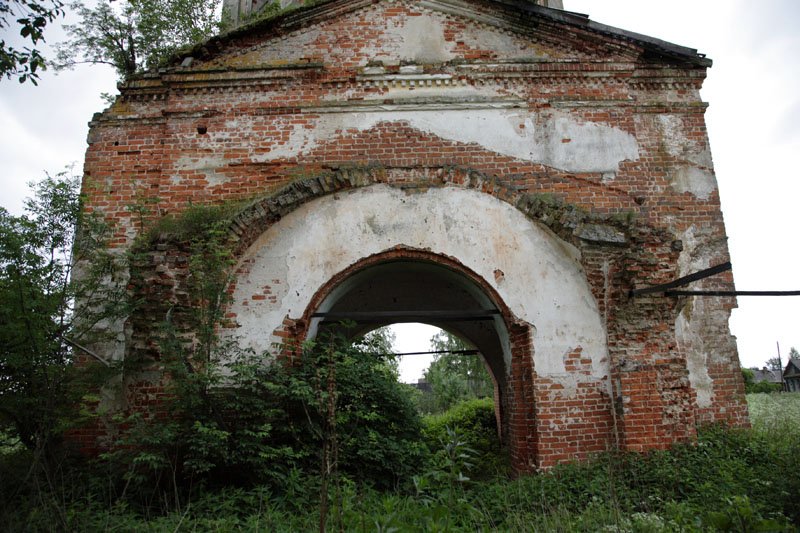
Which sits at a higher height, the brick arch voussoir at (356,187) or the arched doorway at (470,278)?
the brick arch voussoir at (356,187)

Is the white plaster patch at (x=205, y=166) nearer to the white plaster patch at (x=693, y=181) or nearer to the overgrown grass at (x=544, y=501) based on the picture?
the overgrown grass at (x=544, y=501)

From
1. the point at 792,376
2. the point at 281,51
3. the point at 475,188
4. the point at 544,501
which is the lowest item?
the point at 544,501

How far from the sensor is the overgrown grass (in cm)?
437

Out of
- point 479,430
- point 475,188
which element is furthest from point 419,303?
point 479,430

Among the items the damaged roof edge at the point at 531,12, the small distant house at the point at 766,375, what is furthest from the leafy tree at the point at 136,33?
the small distant house at the point at 766,375

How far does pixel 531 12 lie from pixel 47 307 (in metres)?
7.43

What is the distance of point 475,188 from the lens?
727cm

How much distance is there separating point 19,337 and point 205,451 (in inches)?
89.8

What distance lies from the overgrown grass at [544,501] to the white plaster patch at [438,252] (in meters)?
1.36

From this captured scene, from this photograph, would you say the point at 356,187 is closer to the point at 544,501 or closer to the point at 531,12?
the point at 531,12

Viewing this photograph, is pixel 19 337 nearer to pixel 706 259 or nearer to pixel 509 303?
pixel 509 303

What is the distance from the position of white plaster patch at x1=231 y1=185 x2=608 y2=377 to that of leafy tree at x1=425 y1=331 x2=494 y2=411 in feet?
18.1

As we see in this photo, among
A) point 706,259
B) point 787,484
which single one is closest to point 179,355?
point 787,484

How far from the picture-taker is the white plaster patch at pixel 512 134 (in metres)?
7.57
